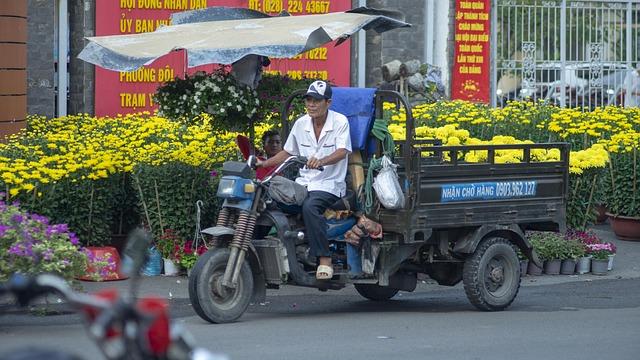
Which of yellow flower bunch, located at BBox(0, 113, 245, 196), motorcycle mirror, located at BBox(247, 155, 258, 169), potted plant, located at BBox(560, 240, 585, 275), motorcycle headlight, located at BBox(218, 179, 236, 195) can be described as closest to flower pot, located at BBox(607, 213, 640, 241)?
potted plant, located at BBox(560, 240, 585, 275)

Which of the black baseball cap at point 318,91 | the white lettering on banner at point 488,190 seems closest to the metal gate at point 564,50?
the white lettering on banner at point 488,190

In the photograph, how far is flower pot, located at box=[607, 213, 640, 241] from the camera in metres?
15.1

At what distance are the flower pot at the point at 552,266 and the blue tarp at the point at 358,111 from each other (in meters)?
3.62

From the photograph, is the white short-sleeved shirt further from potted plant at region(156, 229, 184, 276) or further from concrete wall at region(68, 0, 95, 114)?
concrete wall at region(68, 0, 95, 114)

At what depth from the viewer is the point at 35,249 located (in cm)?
870

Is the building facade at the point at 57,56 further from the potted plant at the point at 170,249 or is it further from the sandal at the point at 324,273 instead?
the sandal at the point at 324,273

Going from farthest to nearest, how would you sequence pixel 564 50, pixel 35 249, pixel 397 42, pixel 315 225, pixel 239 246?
1. pixel 564 50
2. pixel 397 42
3. pixel 315 225
4. pixel 239 246
5. pixel 35 249

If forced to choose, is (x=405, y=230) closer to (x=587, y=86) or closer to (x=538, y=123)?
(x=538, y=123)

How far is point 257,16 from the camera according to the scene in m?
12.4

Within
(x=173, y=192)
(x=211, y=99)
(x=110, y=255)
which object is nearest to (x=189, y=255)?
(x=173, y=192)

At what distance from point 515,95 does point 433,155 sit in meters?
10.9

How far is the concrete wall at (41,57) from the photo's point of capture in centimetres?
1753

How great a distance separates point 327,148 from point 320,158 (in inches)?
7.5

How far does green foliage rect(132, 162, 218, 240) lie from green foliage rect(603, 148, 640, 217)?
5.38m
